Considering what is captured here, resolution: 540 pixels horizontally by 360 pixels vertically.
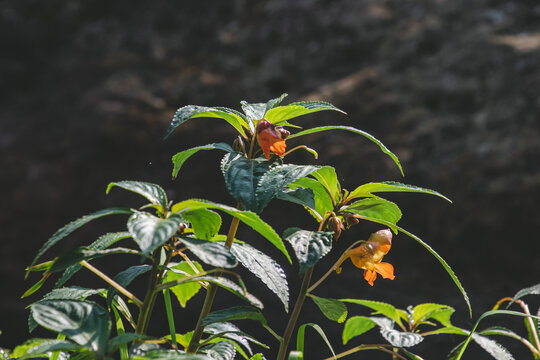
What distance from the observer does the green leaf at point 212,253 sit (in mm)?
431

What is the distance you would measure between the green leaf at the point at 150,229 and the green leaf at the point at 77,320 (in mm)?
97

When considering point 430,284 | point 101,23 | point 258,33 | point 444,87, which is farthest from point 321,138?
point 101,23

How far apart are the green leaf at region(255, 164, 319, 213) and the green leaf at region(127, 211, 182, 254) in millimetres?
86

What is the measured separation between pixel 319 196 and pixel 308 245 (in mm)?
124

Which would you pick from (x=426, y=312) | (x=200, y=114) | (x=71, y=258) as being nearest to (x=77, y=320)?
(x=71, y=258)

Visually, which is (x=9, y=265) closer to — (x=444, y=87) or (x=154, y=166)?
(x=154, y=166)

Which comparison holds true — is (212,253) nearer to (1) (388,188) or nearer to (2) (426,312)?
(1) (388,188)

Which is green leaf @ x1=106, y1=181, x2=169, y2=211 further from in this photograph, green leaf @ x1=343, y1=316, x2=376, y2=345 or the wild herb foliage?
green leaf @ x1=343, y1=316, x2=376, y2=345

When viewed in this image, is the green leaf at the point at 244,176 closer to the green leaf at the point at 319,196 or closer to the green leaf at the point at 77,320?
the green leaf at the point at 319,196

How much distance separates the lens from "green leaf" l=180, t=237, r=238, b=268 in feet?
1.41

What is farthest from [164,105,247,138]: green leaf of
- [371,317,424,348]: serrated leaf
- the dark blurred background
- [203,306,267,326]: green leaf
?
the dark blurred background

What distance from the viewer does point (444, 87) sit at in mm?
2641

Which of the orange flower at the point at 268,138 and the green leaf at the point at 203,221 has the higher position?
the orange flower at the point at 268,138

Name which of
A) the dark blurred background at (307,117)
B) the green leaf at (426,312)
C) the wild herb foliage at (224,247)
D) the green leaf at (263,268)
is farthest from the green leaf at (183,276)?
the dark blurred background at (307,117)
